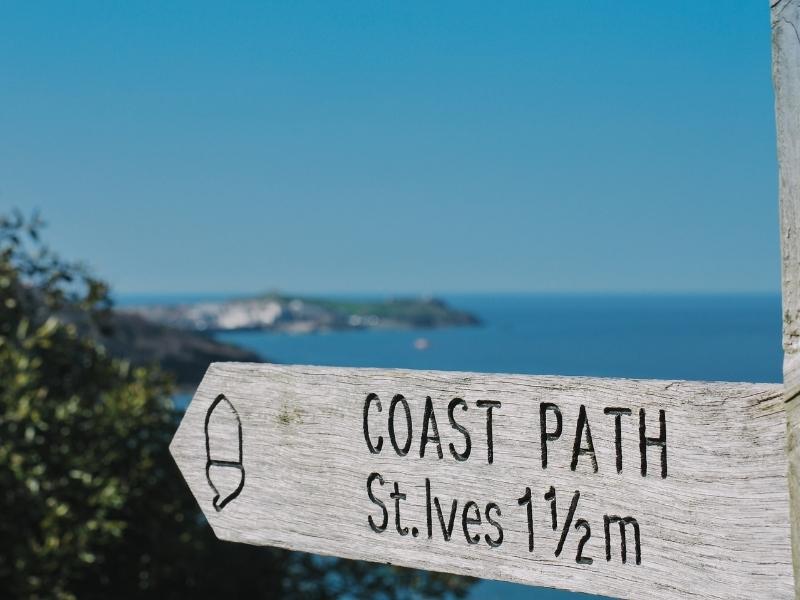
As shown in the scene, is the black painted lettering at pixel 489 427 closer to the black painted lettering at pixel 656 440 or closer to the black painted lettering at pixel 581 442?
the black painted lettering at pixel 581 442

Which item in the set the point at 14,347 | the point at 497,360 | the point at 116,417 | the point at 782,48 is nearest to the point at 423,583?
the point at 116,417

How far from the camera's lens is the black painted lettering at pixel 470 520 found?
1.59 meters

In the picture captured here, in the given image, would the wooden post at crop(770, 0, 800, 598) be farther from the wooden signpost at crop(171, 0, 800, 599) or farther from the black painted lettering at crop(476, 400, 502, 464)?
the black painted lettering at crop(476, 400, 502, 464)

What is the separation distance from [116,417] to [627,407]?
4.07 metres

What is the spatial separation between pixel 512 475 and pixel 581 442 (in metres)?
0.14

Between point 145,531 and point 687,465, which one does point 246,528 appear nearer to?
point 687,465

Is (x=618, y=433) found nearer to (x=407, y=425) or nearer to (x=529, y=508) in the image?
(x=529, y=508)

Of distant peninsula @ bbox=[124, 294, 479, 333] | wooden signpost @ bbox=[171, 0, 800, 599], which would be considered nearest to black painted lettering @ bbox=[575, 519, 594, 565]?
wooden signpost @ bbox=[171, 0, 800, 599]

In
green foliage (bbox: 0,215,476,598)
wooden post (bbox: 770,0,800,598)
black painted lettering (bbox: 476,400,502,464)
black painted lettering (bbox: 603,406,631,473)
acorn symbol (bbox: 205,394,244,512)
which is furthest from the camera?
green foliage (bbox: 0,215,476,598)

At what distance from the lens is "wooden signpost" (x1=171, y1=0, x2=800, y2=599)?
1.32m

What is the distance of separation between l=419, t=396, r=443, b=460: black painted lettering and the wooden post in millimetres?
594

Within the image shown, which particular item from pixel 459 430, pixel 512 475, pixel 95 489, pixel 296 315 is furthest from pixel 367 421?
pixel 296 315

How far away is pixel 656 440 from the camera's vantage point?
1.42 meters

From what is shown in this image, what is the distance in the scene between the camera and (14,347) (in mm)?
5086
